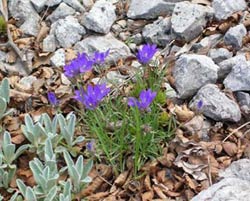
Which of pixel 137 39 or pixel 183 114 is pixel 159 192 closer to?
pixel 183 114

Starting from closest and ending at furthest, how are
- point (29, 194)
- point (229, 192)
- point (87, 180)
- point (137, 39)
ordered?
point (229, 192) < point (29, 194) < point (87, 180) < point (137, 39)

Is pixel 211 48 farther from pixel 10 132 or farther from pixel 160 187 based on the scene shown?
pixel 10 132

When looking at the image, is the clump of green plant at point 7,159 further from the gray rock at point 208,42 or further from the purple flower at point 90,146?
the gray rock at point 208,42

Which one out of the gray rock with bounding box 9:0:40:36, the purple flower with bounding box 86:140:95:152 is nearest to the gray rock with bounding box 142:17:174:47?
the gray rock with bounding box 9:0:40:36

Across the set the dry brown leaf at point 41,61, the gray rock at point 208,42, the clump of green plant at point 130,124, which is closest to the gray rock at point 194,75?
the clump of green plant at point 130,124

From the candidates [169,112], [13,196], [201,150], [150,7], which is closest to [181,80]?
[169,112]

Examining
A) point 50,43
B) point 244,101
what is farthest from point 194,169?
point 50,43
